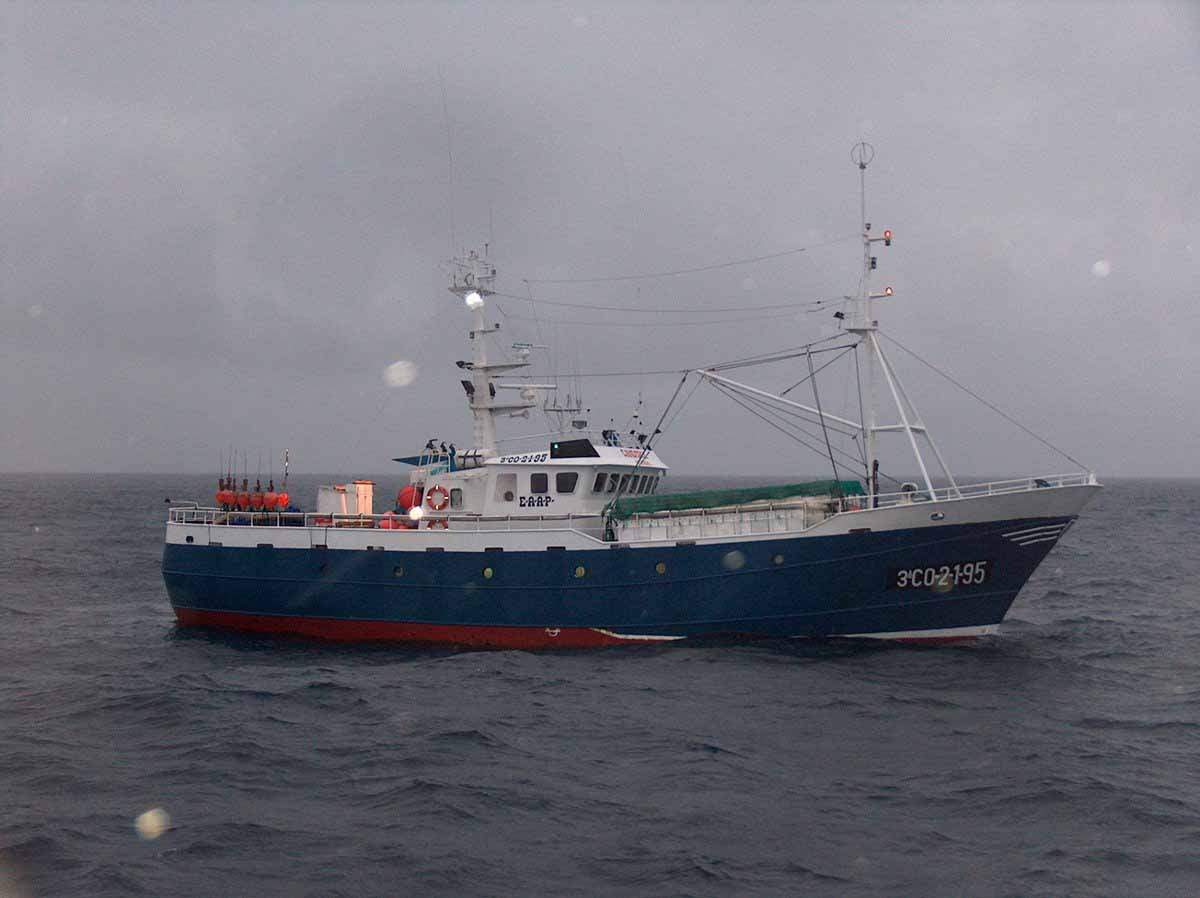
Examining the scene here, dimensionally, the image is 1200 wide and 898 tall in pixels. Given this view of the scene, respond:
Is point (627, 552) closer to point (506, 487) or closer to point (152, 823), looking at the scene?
point (506, 487)

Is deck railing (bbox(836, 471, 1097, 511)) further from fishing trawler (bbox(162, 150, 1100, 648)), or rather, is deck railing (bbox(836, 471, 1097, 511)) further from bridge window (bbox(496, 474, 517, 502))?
bridge window (bbox(496, 474, 517, 502))

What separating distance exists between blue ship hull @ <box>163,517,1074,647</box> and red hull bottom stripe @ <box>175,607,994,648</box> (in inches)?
1.4

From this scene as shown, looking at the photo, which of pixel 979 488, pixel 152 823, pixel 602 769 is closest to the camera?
pixel 152 823

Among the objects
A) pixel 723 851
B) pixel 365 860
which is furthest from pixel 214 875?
pixel 723 851

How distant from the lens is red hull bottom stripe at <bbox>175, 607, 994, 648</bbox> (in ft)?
73.4

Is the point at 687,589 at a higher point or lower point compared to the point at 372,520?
lower

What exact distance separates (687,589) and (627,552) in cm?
172

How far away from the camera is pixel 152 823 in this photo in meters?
12.5

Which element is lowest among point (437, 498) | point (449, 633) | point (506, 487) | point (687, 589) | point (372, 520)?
point (449, 633)

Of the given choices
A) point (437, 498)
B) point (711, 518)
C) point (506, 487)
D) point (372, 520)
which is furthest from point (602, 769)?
point (372, 520)

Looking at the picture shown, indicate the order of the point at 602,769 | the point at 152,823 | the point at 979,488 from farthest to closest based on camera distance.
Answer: the point at 979,488
the point at 602,769
the point at 152,823

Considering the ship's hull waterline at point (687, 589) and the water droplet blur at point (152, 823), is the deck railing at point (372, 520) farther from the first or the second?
the water droplet blur at point (152, 823)

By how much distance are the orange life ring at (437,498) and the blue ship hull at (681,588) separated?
6.96 ft

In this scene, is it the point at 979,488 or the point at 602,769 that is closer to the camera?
the point at 602,769
